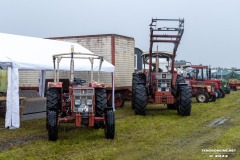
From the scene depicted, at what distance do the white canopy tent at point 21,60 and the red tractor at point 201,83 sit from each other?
286 inches

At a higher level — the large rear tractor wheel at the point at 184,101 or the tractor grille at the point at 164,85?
the tractor grille at the point at 164,85

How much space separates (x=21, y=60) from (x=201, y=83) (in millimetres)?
11489

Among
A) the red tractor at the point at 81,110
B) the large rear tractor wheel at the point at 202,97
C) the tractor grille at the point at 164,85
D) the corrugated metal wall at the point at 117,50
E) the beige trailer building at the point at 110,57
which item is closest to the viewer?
the red tractor at the point at 81,110

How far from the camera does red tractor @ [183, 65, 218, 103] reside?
18984 millimetres

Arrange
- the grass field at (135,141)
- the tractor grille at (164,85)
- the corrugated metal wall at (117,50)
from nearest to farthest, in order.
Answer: the grass field at (135,141)
the tractor grille at (164,85)
the corrugated metal wall at (117,50)

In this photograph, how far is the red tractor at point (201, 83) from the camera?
19.0 meters

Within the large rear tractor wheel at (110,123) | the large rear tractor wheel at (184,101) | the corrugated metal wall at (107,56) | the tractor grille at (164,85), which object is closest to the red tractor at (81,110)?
the large rear tractor wheel at (110,123)

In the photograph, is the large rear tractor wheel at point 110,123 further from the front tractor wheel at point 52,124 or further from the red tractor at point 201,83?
the red tractor at point 201,83

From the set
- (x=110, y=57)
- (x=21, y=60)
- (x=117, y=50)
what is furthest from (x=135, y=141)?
(x=117, y=50)

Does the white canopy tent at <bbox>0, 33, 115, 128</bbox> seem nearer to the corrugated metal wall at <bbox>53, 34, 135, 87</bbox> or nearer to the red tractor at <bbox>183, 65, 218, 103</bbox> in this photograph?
the corrugated metal wall at <bbox>53, 34, 135, 87</bbox>

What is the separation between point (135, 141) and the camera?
8.20 m

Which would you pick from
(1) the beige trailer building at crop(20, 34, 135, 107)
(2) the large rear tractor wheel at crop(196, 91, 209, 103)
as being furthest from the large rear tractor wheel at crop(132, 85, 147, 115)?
(2) the large rear tractor wheel at crop(196, 91, 209, 103)

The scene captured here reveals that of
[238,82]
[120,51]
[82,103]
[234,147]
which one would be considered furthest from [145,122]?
[238,82]

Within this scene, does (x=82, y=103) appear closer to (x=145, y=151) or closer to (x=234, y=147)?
(x=145, y=151)
